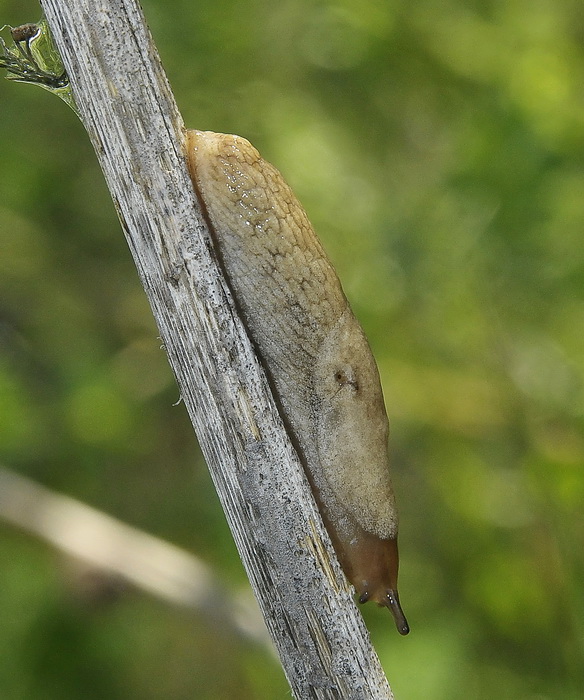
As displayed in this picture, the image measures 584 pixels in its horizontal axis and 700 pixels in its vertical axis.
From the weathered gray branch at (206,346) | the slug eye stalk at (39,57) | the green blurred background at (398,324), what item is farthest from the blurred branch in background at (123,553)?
the slug eye stalk at (39,57)

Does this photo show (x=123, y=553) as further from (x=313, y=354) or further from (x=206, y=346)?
(x=206, y=346)

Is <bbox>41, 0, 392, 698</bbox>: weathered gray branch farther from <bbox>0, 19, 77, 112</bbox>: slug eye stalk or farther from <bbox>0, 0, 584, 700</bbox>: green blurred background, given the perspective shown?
<bbox>0, 0, 584, 700</bbox>: green blurred background

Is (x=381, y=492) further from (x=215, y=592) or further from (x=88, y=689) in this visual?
(x=88, y=689)

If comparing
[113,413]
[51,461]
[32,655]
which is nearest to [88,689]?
[32,655]

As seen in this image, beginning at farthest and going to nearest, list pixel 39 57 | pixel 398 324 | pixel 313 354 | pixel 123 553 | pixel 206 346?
pixel 398 324
pixel 123 553
pixel 313 354
pixel 39 57
pixel 206 346

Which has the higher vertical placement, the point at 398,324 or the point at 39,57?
the point at 39,57

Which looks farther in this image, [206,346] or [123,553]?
[123,553]

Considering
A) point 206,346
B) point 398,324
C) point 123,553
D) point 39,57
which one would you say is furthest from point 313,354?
point 123,553

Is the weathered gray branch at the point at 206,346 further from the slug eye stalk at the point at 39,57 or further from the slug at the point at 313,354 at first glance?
the slug at the point at 313,354
